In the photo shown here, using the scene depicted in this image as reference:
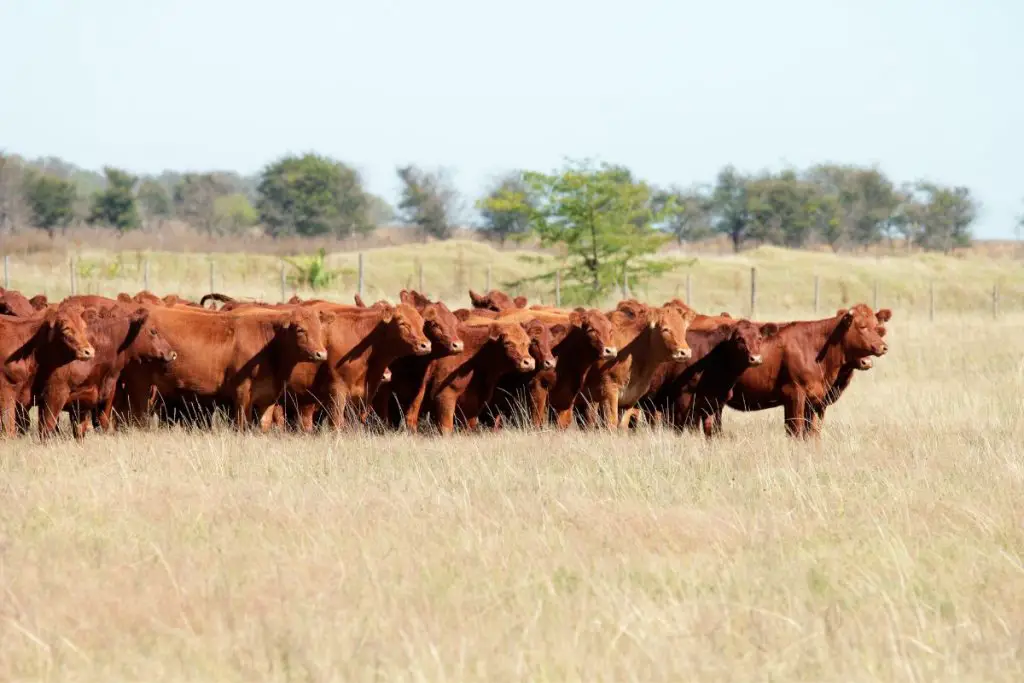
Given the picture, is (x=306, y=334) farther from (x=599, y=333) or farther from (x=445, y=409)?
(x=599, y=333)

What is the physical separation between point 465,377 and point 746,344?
107 inches

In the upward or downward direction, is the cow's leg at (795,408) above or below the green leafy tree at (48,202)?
below

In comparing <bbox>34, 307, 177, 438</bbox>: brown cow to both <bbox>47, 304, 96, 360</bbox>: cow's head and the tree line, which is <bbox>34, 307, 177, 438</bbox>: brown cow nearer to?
<bbox>47, 304, 96, 360</bbox>: cow's head

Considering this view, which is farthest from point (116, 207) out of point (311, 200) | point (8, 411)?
point (8, 411)

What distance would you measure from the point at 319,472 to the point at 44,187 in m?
73.5

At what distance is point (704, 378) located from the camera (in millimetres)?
14695

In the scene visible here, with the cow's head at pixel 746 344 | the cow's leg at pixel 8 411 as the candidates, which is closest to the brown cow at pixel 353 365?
the cow's leg at pixel 8 411

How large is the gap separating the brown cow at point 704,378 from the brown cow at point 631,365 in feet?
0.61

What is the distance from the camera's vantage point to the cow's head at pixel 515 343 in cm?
1341

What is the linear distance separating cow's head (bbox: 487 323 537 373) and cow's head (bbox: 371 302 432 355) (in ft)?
2.29

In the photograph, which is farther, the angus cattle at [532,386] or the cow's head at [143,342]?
the angus cattle at [532,386]

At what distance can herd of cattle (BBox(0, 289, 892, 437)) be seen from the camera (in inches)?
512

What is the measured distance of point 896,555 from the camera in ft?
25.1

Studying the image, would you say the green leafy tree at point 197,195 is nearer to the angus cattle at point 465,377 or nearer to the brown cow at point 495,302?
the brown cow at point 495,302
